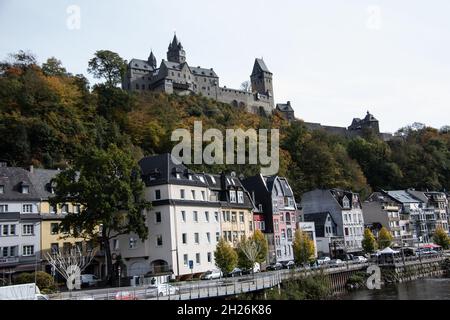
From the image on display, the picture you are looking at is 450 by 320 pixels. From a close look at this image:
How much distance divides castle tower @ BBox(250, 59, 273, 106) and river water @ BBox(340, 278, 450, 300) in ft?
424

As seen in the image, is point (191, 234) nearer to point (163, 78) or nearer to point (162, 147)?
point (162, 147)

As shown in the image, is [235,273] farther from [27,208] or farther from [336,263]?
[27,208]

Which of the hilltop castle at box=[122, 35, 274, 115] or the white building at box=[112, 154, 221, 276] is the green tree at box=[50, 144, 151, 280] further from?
the hilltop castle at box=[122, 35, 274, 115]

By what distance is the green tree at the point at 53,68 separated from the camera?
10021cm

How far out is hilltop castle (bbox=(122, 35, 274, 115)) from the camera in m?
139

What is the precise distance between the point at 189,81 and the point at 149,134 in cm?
5916

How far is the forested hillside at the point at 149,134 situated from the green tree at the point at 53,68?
24 centimetres

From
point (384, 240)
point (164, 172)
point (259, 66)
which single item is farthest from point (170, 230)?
point (259, 66)

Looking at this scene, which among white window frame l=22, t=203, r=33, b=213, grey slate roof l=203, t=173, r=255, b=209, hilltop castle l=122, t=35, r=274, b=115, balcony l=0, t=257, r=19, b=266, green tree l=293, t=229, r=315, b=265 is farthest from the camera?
hilltop castle l=122, t=35, r=274, b=115

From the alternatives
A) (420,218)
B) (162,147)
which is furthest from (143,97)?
(420,218)

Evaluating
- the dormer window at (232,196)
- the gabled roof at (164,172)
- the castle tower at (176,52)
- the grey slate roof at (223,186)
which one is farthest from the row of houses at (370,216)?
the castle tower at (176,52)

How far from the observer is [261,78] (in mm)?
182875

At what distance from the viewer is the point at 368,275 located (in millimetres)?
54594

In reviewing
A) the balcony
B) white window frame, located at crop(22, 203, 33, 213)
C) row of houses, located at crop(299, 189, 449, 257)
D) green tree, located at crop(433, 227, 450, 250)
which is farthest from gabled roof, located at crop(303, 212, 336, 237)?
the balcony
